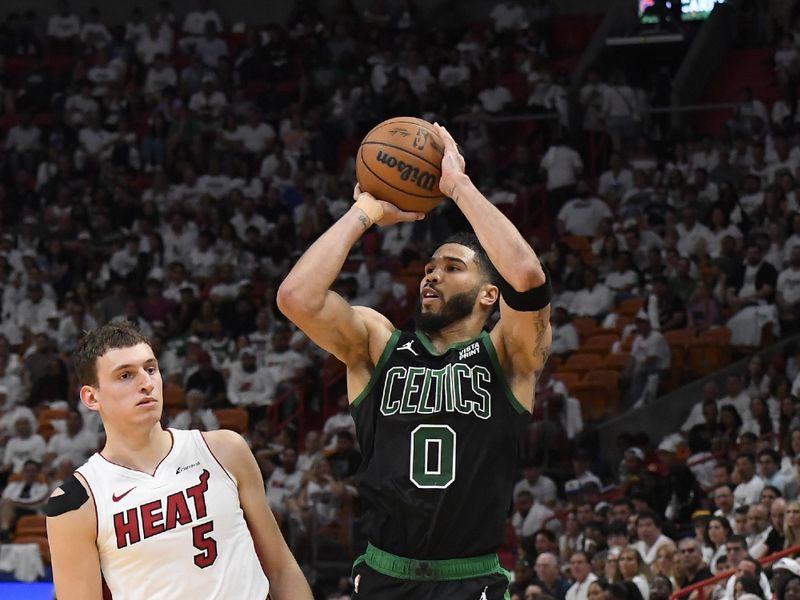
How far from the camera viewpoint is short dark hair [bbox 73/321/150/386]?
4711 mm

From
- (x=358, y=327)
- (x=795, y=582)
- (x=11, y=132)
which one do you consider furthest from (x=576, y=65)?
(x=358, y=327)

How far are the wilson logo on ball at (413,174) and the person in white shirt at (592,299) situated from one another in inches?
439

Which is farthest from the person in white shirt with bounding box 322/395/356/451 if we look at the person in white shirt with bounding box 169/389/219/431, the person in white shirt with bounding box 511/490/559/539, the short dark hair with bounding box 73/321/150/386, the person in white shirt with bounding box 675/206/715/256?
the short dark hair with bounding box 73/321/150/386

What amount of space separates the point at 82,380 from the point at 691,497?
29.5 ft

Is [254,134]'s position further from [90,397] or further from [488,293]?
[90,397]

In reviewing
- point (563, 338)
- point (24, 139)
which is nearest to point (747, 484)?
point (563, 338)

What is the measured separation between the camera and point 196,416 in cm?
1614

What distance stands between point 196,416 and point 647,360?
16.1 feet

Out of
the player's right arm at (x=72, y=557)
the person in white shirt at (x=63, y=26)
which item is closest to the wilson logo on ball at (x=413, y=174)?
the player's right arm at (x=72, y=557)

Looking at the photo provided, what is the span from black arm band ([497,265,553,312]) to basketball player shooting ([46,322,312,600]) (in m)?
1.07

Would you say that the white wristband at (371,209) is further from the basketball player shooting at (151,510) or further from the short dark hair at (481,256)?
the basketball player shooting at (151,510)

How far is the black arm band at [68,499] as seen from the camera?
15.0 ft

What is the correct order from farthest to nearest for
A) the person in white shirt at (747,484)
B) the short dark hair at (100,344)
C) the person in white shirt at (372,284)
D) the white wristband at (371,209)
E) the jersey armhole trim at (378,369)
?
1. the person in white shirt at (372,284)
2. the person in white shirt at (747,484)
3. the white wristband at (371,209)
4. the jersey armhole trim at (378,369)
5. the short dark hair at (100,344)

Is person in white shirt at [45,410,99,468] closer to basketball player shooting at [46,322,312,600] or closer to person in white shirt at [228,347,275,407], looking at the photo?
person in white shirt at [228,347,275,407]
